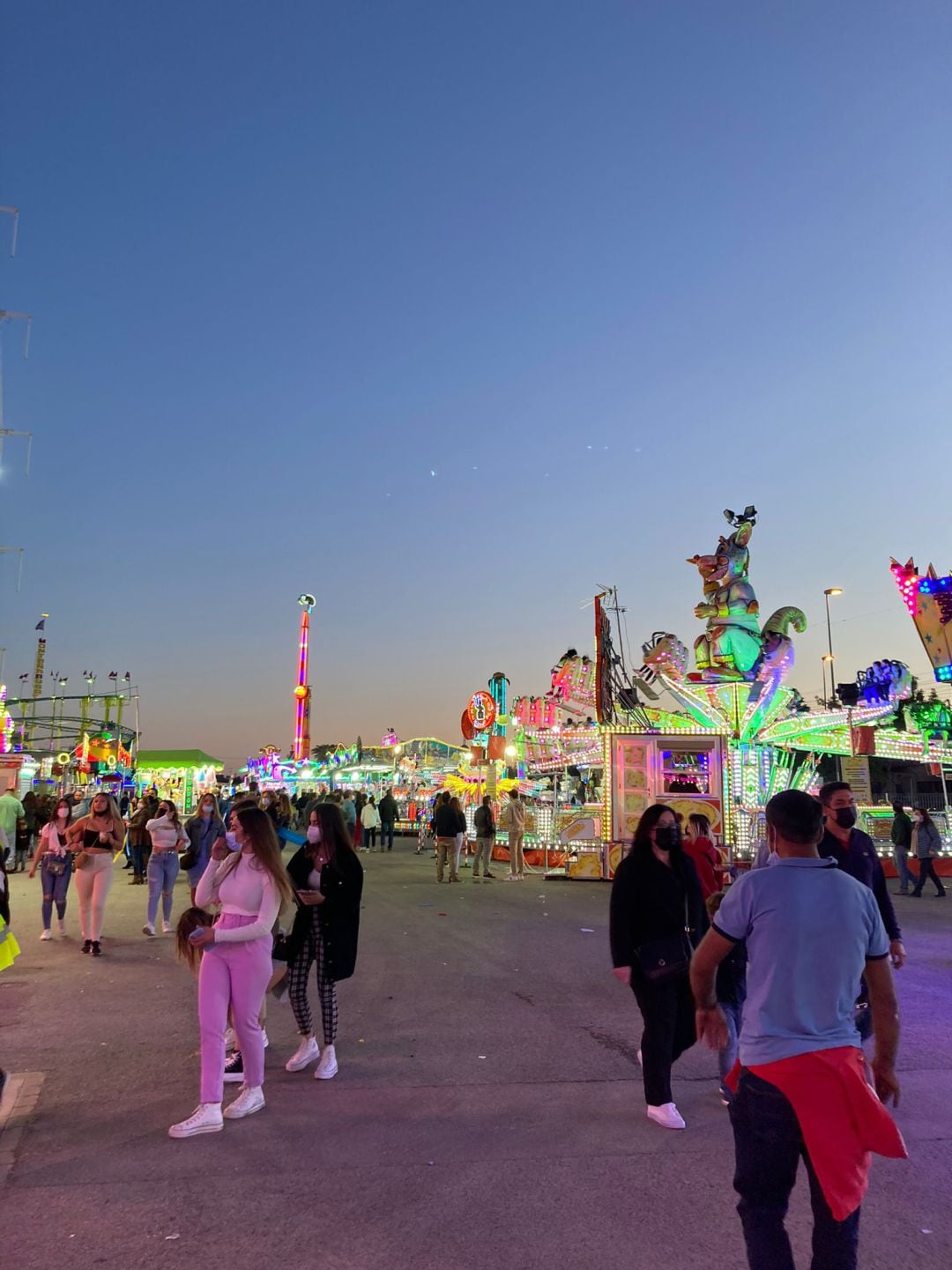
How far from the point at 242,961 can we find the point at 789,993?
3091 mm

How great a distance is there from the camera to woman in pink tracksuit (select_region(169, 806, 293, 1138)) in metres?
4.43

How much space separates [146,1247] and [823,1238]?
246 cm

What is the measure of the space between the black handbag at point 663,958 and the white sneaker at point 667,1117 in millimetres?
644

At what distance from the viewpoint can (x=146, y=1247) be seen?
10.6 ft

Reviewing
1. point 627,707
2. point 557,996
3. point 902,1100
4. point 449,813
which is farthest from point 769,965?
point 627,707

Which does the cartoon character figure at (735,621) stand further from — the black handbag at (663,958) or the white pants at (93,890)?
the black handbag at (663,958)

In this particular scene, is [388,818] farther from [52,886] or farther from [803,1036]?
[803,1036]

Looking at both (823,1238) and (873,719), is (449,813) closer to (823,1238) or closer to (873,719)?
(873,719)

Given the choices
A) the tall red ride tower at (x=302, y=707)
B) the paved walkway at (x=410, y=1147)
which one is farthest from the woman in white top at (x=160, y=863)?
the tall red ride tower at (x=302, y=707)

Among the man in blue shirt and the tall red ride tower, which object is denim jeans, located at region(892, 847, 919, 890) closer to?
the man in blue shirt

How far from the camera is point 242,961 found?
4.61 metres

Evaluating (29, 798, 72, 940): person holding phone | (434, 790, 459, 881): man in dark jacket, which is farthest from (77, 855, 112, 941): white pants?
(434, 790, 459, 881): man in dark jacket

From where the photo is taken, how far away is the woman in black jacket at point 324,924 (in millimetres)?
5266

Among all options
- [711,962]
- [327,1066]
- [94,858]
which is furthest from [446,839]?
[711,962]
